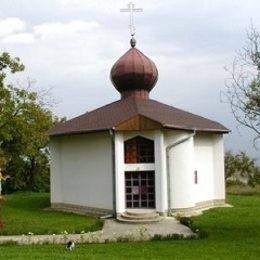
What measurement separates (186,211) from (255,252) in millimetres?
9095

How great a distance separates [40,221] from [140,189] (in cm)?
419

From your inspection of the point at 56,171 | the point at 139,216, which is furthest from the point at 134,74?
the point at 139,216

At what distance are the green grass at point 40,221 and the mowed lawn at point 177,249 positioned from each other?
9.99ft

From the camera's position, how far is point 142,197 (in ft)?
73.5

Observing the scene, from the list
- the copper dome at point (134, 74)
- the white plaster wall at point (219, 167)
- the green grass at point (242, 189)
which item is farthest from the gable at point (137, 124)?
the green grass at point (242, 189)

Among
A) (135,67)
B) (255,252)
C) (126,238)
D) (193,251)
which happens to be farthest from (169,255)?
(135,67)

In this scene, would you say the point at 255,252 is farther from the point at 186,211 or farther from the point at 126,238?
the point at 186,211

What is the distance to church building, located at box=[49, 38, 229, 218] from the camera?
72.3 feet

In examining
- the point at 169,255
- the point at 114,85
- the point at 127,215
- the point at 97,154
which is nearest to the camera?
the point at 169,255

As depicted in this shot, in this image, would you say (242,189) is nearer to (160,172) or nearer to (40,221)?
(160,172)

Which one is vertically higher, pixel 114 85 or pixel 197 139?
pixel 114 85

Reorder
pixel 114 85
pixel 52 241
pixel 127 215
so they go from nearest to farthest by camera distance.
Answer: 1. pixel 52 241
2. pixel 127 215
3. pixel 114 85

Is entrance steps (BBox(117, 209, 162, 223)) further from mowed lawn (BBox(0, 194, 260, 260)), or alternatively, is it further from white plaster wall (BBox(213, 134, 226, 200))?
white plaster wall (BBox(213, 134, 226, 200))

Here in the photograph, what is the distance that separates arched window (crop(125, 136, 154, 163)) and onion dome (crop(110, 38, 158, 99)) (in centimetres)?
404
